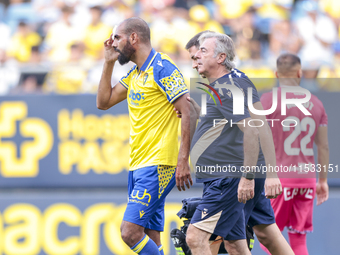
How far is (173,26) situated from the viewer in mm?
7957

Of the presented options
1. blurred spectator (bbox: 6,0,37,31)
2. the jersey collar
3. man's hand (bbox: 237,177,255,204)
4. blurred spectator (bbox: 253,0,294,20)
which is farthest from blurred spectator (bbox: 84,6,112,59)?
man's hand (bbox: 237,177,255,204)

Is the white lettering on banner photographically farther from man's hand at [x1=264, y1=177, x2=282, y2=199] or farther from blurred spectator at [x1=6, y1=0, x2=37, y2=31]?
blurred spectator at [x1=6, y1=0, x2=37, y2=31]

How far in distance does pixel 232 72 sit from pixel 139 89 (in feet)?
2.64

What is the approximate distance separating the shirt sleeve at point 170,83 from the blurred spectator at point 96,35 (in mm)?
4048

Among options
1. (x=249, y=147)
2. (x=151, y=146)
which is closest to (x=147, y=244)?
(x=151, y=146)

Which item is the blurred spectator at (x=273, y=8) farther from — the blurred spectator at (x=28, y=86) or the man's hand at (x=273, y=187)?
the man's hand at (x=273, y=187)

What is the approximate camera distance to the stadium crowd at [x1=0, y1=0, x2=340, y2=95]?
7.56 m

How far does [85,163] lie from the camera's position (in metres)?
5.85

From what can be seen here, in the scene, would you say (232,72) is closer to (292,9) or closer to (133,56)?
(133,56)

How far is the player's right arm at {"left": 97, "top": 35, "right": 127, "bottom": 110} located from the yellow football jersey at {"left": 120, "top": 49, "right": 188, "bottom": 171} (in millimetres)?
274

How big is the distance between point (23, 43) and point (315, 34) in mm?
4912

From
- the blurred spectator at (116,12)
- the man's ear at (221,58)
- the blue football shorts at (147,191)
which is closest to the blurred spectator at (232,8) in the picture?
the blurred spectator at (116,12)

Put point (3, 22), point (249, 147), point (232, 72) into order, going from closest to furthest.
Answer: point (249, 147) → point (232, 72) → point (3, 22)

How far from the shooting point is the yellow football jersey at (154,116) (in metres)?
3.82
